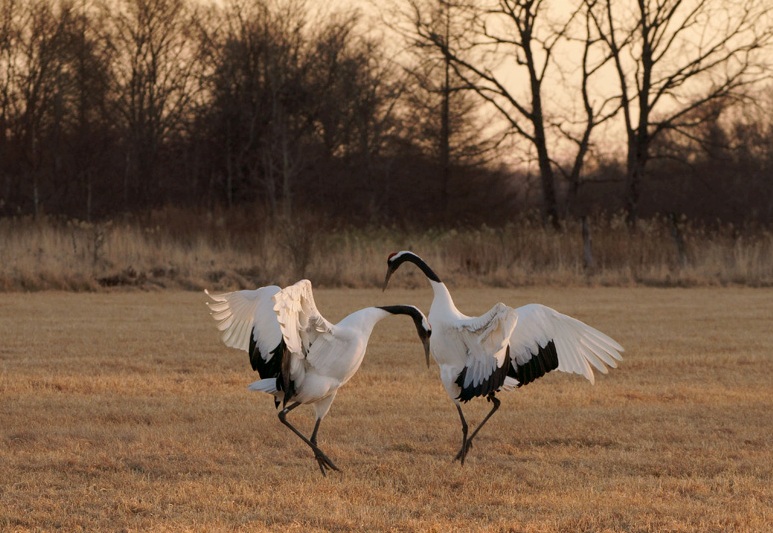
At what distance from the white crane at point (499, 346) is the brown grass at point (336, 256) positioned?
11.8 meters

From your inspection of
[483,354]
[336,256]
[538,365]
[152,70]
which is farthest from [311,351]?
[152,70]

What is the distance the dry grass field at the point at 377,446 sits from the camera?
5562 millimetres

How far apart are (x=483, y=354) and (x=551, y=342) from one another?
2.01 ft

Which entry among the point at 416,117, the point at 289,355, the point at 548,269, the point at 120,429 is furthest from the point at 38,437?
the point at 416,117

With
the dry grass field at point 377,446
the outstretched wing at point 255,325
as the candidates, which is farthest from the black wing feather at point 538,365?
the outstretched wing at point 255,325

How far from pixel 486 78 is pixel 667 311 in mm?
13973

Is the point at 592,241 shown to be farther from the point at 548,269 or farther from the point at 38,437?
the point at 38,437

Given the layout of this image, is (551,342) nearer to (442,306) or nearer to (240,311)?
(442,306)

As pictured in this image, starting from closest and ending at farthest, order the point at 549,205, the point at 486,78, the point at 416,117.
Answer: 1. the point at 486,78
2. the point at 549,205
3. the point at 416,117

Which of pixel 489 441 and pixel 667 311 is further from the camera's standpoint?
pixel 667 311

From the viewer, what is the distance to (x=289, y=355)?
6.40m

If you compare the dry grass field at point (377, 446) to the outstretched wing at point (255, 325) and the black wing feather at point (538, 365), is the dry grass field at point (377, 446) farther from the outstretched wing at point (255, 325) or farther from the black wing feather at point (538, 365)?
the outstretched wing at point (255, 325)

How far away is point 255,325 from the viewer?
262 inches

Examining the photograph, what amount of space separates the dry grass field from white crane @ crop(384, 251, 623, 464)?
51cm
